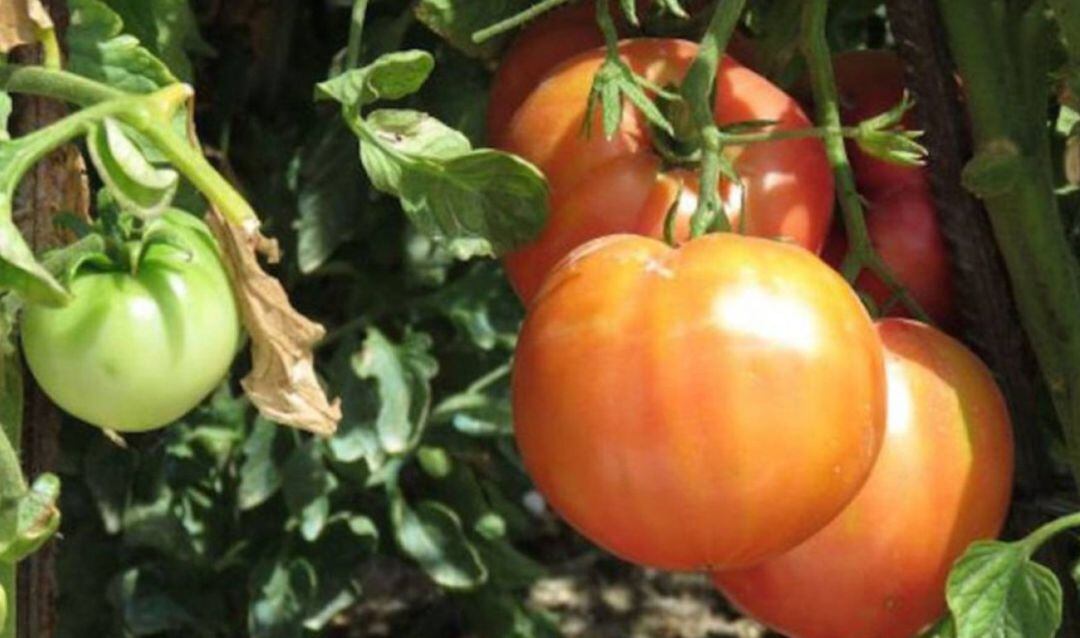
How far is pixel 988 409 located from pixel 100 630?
29.7 inches

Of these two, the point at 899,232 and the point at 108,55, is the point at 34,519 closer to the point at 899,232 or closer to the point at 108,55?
the point at 108,55

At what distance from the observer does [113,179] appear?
28.0 inches

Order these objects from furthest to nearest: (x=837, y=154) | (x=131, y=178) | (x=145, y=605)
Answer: (x=145, y=605)
(x=837, y=154)
(x=131, y=178)

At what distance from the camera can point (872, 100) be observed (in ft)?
3.39

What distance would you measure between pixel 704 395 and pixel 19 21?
313 mm

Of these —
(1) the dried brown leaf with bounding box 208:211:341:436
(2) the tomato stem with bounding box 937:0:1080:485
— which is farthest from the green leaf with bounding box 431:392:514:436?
(1) the dried brown leaf with bounding box 208:211:341:436

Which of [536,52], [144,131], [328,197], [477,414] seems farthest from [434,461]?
[144,131]

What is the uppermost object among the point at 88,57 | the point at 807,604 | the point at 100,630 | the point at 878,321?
the point at 88,57

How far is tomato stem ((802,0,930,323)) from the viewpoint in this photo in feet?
3.08

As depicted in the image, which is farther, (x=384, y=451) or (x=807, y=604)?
(x=384, y=451)

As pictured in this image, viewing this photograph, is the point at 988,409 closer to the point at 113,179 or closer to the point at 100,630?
the point at 113,179

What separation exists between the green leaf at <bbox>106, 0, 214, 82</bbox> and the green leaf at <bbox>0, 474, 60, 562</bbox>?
0.29 meters

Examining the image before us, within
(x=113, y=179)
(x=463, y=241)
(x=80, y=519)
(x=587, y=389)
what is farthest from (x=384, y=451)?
(x=113, y=179)

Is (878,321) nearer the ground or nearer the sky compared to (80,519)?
nearer the sky
